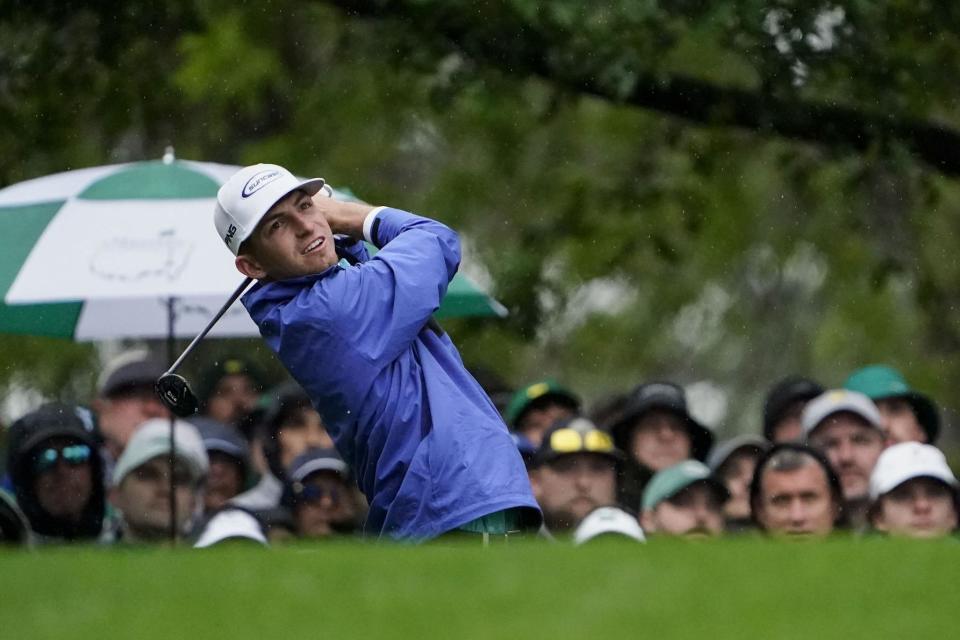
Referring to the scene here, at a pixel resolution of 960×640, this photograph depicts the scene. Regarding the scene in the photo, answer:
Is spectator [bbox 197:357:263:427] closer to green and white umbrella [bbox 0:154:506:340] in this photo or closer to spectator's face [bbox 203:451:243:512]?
spectator's face [bbox 203:451:243:512]

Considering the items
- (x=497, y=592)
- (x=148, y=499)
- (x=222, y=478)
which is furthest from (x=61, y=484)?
(x=497, y=592)

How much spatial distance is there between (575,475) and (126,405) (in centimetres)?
238

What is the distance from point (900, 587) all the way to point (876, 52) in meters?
6.18

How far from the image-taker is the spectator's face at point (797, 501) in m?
7.89

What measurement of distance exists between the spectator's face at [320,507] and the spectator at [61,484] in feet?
2.72

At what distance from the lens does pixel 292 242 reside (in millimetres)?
5434

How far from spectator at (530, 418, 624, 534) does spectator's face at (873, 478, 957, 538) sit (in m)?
1.12

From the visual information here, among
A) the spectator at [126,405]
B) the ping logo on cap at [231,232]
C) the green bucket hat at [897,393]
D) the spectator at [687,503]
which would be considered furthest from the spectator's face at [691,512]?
the ping logo on cap at [231,232]

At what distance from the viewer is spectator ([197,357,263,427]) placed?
10.1m

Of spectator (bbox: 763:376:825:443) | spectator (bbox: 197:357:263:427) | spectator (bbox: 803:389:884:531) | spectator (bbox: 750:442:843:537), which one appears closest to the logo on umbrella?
spectator (bbox: 197:357:263:427)

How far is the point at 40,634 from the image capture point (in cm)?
359

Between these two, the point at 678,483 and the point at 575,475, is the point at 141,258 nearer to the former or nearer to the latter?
the point at 575,475

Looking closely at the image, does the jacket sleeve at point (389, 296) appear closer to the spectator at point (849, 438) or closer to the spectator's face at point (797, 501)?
the spectator's face at point (797, 501)

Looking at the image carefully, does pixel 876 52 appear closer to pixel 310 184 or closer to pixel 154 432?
pixel 154 432
